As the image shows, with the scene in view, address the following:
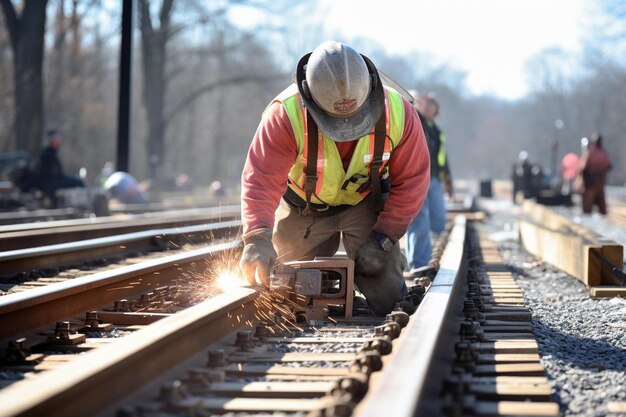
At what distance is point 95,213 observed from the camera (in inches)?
646

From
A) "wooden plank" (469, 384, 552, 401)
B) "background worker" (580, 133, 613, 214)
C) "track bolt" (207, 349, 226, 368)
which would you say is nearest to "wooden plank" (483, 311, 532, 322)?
"wooden plank" (469, 384, 552, 401)

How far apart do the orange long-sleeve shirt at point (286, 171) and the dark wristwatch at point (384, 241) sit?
0.03 meters

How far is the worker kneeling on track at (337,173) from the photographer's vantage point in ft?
16.0

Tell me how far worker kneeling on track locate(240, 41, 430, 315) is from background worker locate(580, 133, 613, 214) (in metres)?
14.6

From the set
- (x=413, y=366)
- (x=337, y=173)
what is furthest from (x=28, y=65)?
(x=413, y=366)

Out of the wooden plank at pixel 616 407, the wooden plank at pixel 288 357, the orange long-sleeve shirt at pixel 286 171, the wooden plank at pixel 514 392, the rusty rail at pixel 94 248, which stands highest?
the orange long-sleeve shirt at pixel 286 171

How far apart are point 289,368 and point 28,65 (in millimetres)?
21178

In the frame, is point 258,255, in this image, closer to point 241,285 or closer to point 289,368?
point 241,285

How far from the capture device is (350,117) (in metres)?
4.98

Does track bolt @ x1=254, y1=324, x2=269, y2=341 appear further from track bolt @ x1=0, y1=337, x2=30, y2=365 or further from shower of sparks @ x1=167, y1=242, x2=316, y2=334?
track bolt @ x1=0, y1=337, x2=30, y2=365

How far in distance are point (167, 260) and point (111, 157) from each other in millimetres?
42315

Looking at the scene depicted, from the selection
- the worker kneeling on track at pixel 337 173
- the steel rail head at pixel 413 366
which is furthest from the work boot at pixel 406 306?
the worker kneeling on track at pixel 337 173

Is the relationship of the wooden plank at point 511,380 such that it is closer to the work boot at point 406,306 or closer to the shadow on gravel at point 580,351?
the shadow on gravel at point 580,351

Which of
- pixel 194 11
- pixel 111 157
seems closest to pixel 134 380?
pixel 194 11
